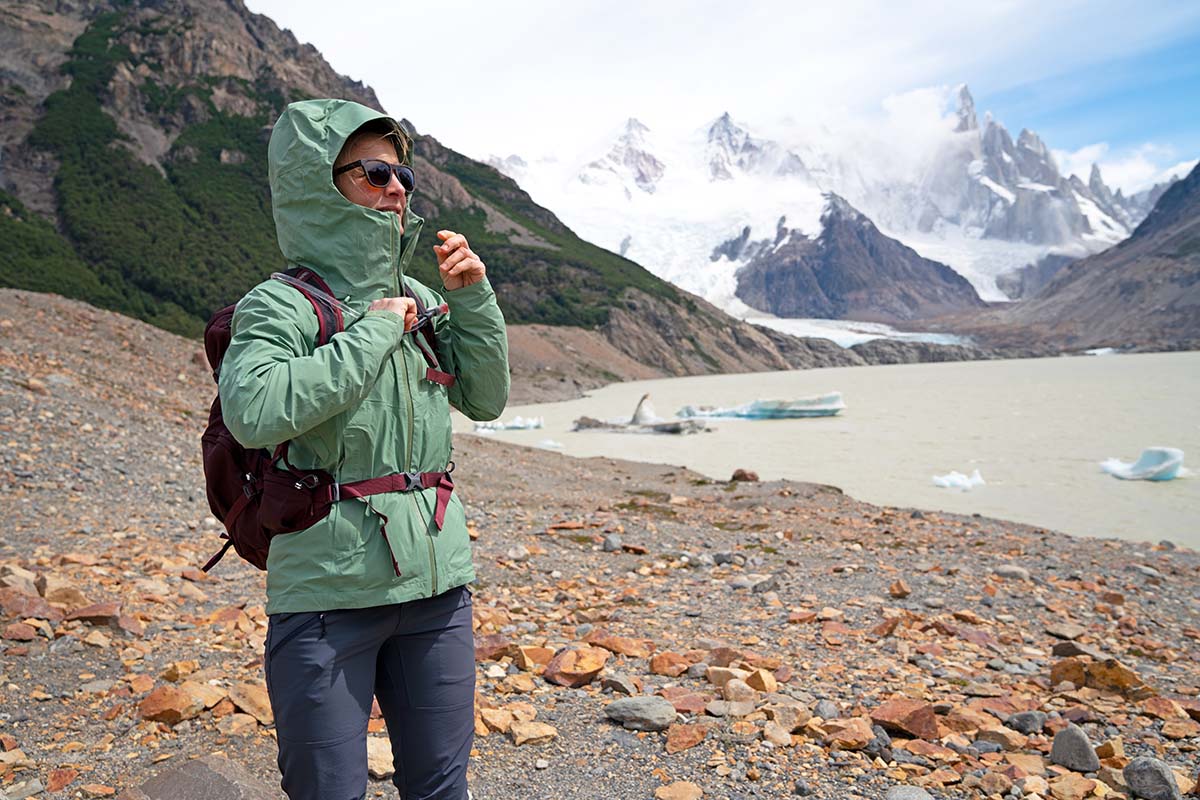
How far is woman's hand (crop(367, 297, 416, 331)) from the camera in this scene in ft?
6.85

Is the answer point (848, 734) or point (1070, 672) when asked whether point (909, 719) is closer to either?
point (848, 734)

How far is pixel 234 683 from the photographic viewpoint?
13.5ft

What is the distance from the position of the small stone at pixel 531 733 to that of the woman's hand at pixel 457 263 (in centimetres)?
234

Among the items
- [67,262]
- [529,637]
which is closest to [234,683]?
[529,637]

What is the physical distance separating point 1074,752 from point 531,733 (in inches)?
94.3

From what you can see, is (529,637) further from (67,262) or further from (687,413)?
(67,262)

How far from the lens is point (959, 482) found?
18.8 metres

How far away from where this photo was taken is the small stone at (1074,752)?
3.53m

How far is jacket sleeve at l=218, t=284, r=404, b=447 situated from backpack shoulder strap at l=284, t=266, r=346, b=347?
3cm

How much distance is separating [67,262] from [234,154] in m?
38.1

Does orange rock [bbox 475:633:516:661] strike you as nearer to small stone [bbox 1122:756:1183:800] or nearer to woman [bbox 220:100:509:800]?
woman [bbox 220:100:509:800]

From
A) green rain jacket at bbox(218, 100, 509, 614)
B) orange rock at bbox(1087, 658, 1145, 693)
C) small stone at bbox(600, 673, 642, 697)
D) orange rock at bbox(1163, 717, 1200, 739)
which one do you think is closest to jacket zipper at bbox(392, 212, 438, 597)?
green rain jacket at bbox(218, 100, 509, 614)

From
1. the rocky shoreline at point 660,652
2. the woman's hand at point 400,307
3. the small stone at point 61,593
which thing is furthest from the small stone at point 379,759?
the small stone at point 61,593

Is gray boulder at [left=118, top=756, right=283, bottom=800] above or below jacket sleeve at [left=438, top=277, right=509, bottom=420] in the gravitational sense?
below
